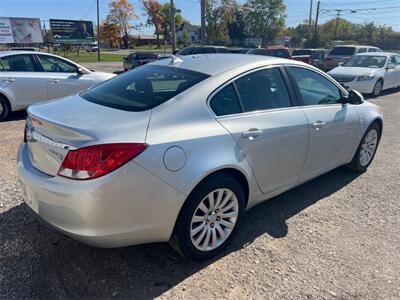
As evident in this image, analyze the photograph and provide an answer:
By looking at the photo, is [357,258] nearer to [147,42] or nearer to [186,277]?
[186,277]

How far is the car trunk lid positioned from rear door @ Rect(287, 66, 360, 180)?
185 centimetres

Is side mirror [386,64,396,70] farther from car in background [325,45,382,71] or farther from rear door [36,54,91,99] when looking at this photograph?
rear door [36,54,91,99]

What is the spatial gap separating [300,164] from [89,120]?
6.97ft

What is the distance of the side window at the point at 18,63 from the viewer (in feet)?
25.2

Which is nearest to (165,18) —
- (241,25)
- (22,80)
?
(241,25)

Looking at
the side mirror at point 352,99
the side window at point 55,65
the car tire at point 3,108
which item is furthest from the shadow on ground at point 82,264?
the side window at point 55,65

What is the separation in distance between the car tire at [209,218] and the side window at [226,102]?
20.8 inches

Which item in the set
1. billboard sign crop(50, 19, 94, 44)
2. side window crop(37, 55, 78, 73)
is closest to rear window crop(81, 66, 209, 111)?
side window crop(37, 55, 78, 73)

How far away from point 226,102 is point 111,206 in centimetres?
130

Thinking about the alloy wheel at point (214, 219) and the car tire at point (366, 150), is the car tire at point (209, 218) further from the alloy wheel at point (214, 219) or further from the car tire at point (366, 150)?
the car tire at point (366, 150)

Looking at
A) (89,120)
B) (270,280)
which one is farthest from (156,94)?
(270,280)

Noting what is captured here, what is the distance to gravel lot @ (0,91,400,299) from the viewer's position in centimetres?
261

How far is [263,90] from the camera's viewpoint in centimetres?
336

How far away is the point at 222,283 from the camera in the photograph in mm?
2689
